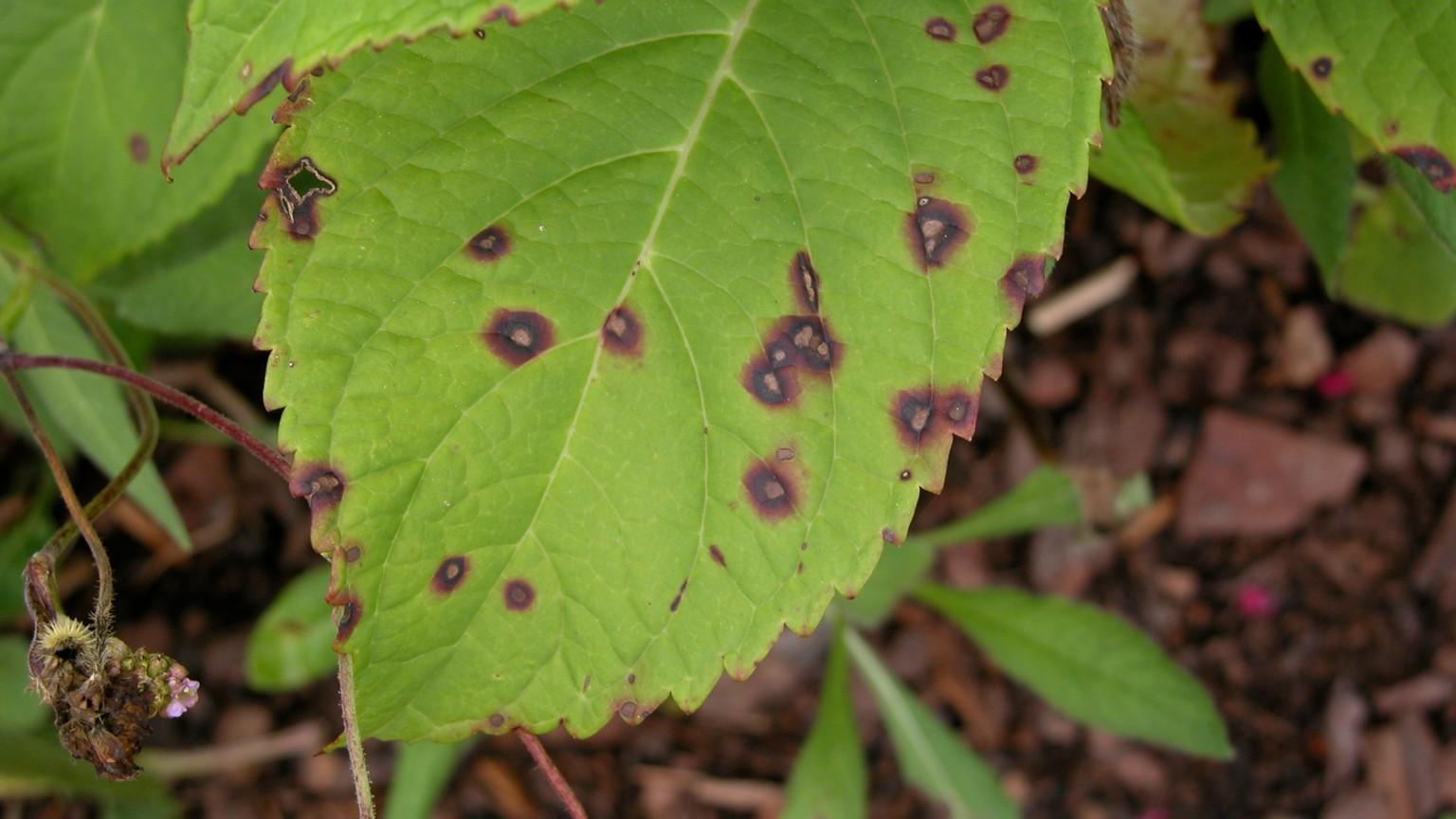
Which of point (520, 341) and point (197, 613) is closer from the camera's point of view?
point (520, 341)

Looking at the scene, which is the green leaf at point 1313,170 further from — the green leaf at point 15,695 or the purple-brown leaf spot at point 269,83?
the green leaf at point 15,695

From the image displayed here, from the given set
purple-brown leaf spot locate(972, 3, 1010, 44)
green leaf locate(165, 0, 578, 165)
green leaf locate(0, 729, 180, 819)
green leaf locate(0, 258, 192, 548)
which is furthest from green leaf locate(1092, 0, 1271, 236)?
green leaf locate(0, 729, 180, 819)

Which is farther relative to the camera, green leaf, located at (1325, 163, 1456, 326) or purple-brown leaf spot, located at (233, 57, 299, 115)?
green leaf, located at (1325, 163, 1456, 326)

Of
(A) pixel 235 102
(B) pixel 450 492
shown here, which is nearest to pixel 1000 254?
(B) pixel 450 492

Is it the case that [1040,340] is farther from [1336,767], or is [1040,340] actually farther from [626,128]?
[626,128]

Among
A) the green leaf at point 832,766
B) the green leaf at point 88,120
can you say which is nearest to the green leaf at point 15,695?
the green leaf at point 88,120

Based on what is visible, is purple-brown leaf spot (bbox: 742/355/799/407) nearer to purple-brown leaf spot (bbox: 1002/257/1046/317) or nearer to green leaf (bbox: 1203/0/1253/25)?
purple-brown leaf spot (bbox: 1002/257/1046/317)
